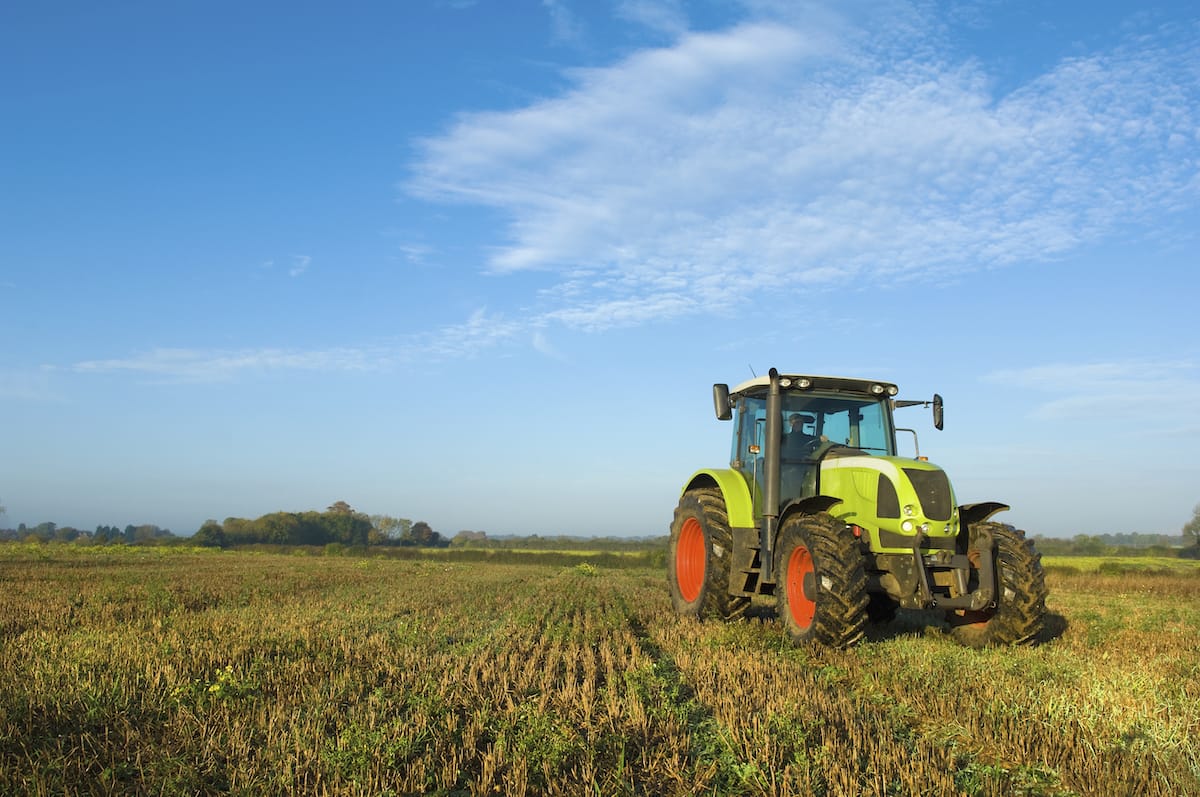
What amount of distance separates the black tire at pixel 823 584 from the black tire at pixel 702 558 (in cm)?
137

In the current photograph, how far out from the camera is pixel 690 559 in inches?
402

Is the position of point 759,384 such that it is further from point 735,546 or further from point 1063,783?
point 1063,783

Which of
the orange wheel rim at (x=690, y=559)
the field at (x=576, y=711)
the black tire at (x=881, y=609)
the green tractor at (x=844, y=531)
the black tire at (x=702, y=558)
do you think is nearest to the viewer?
the field at (x=576, y=711)

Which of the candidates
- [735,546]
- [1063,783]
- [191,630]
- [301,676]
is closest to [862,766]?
[1063,783]

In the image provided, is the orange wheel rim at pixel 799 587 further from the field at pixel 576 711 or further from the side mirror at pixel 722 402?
the side mirror at pixel 722 402

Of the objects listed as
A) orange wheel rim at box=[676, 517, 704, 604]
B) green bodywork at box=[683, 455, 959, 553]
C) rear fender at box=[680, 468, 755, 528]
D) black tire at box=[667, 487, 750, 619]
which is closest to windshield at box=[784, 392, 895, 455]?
green bodywork at box=[683, 455, 959, 553]

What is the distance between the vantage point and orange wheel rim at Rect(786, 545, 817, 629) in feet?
24.1

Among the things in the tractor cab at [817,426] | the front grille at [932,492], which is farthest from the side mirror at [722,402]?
the front grille at [932,492]

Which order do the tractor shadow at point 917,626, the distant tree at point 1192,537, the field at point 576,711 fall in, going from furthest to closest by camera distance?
the distant tree at point 1192,537
the tractor shadow at point 917,626
the field at point 576,711

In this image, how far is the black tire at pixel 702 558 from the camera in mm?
8867

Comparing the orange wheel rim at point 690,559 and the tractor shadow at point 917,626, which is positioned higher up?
the orange wheel rim at point 690,559

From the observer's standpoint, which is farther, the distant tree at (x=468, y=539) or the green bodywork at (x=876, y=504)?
the distant tree at (x=468, y=539)

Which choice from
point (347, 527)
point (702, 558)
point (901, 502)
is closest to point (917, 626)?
point (702, 558)

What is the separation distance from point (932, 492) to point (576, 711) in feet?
13.9
